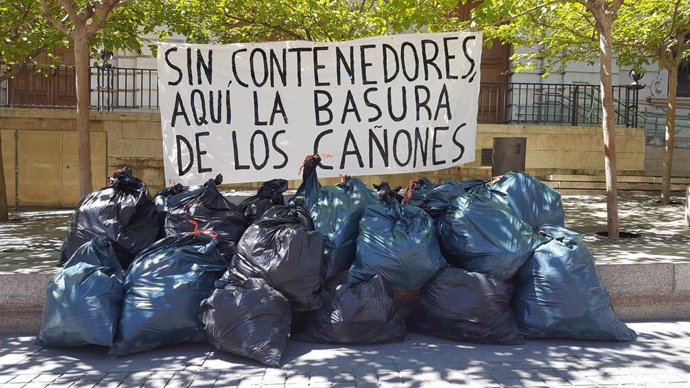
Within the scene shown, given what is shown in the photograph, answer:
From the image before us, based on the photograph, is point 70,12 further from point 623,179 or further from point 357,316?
point 623,179

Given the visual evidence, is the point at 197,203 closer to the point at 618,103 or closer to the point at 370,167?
the point at 370,167

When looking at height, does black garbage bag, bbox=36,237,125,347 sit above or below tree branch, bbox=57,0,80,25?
below

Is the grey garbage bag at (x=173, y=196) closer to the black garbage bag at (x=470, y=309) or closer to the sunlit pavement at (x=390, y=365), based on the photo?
the sunlit pavement at (x=390, y=365)

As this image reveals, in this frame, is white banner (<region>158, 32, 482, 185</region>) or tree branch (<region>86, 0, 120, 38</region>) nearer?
white banner (<region>158, 32, 482, 185</region>)

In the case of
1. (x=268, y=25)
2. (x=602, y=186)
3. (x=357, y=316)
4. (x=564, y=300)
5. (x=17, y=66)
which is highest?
(x=268, y=25)

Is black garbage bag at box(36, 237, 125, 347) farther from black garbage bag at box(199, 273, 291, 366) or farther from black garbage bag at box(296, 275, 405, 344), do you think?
black garbage bag at box(296, 275, 405, 344)

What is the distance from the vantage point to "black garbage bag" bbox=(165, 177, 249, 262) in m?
4.76

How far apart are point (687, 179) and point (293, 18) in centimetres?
851

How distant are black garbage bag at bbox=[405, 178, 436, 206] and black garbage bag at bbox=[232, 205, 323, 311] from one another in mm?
1133

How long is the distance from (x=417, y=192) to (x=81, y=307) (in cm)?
270

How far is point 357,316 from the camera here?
4.21 meters

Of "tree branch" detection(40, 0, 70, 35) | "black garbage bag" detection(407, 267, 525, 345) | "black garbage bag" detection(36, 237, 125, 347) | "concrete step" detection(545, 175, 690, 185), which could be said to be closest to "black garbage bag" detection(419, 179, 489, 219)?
"black garbage bag" detection(407, 267, 525, 345)

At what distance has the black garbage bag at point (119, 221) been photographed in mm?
4809

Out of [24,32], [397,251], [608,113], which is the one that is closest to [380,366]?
[397,251]
